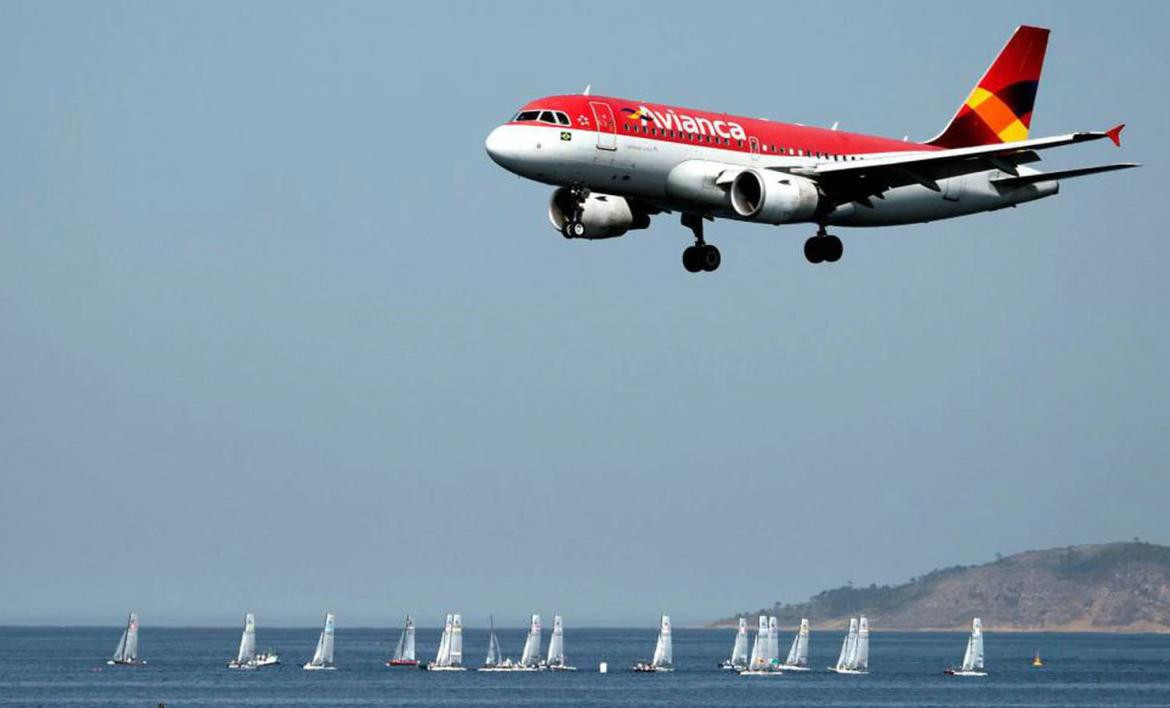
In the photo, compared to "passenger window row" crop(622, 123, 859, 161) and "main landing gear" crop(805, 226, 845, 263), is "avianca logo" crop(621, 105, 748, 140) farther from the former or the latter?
"main landing gear" crop(805, 226, 845, 263)

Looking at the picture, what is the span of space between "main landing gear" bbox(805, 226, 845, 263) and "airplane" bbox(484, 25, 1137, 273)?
0.04 m

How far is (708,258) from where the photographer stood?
79000 millimetres

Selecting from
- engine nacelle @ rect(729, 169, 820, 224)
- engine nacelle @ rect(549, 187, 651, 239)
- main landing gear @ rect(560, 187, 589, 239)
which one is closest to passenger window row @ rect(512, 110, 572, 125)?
main landing gear @ rect(560, 187, 589, 239)

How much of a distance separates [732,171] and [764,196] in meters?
1.96

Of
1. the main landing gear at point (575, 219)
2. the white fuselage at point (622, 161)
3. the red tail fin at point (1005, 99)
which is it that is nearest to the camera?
the white fuselage at point (622, 161)

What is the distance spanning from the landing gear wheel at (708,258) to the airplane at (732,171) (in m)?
0.06

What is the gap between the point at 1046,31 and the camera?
316 ft

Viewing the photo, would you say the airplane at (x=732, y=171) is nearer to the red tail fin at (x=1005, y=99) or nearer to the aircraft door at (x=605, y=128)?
the aircraft door at (x=605, y=128)

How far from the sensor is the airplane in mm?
70500

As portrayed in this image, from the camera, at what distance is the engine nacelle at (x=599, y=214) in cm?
7475

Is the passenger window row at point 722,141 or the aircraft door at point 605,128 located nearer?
the aircraft door at point 605,128

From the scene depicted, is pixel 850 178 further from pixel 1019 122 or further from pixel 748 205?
pixel 1019 122

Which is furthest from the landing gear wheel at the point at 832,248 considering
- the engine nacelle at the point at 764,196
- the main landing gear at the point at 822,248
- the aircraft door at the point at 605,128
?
the aircraft door at the point at 605,128

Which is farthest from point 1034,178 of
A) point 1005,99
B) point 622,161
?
point 622,161
